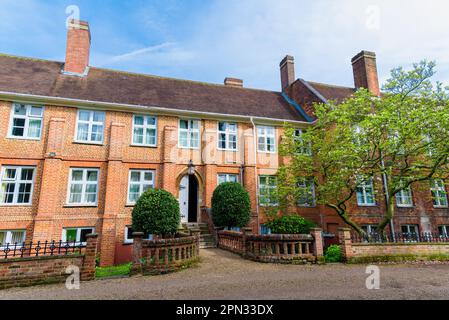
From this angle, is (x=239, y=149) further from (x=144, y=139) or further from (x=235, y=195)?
(x=144, y=139)

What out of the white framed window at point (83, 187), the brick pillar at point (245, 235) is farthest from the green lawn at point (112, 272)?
the brick pillar at point (245, 235)

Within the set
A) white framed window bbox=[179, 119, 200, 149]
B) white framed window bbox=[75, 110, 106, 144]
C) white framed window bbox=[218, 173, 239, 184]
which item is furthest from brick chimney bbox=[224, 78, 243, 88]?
white framed window bbox=[75, 110, 106, 144]

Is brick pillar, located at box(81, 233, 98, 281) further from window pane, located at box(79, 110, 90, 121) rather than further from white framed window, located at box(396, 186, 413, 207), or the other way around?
white framed window, located at box(396, 186, 413, 207)

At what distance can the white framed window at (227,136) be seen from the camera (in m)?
16.2

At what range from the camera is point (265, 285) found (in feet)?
22.1

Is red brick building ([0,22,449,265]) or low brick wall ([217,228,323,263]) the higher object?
red brick building ([0,22,449,265])

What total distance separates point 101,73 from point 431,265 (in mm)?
20004

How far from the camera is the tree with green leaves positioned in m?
10.9

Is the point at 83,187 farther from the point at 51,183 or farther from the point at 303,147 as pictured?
the point at 303,147

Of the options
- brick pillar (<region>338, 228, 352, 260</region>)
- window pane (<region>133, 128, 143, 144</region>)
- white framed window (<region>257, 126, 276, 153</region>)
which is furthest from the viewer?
white framed window (<region>257, 126, 276, 153</region>)

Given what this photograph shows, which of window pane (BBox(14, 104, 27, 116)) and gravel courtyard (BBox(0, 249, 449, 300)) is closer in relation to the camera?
gravel courtyard (BBox(0, 249, 449, 300))

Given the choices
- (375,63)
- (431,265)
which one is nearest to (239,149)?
(431,265)

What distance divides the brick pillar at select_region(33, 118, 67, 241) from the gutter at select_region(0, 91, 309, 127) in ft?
3.49
